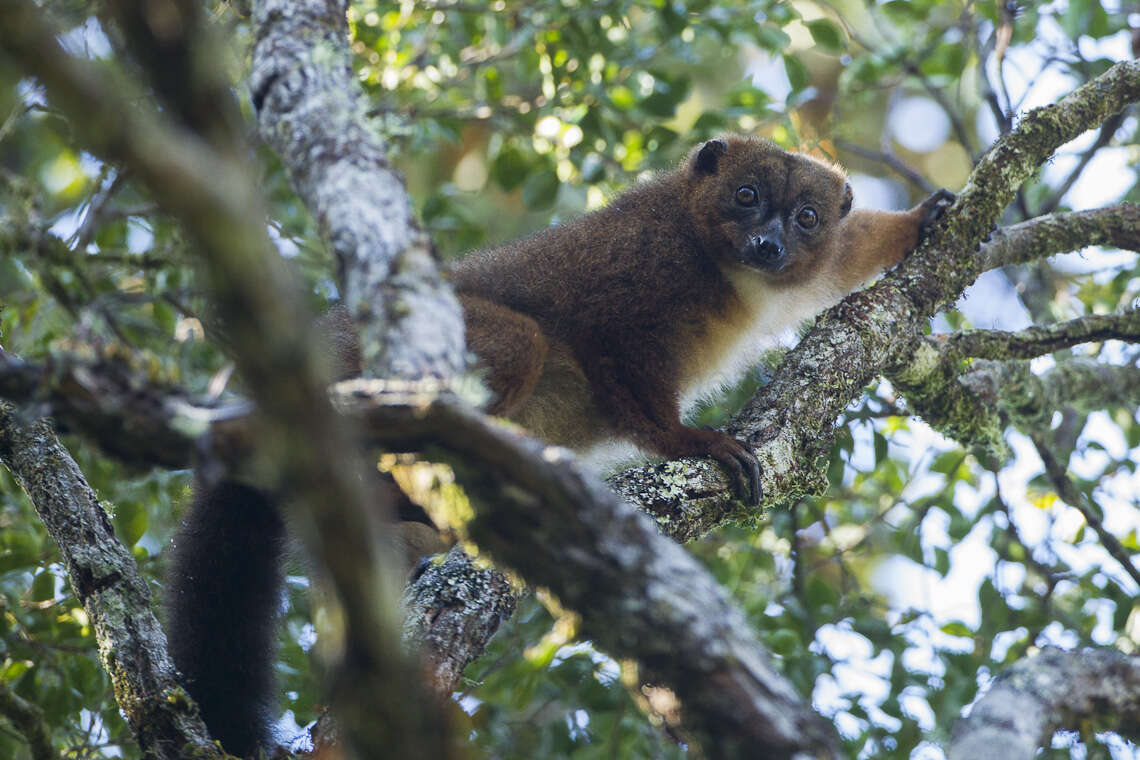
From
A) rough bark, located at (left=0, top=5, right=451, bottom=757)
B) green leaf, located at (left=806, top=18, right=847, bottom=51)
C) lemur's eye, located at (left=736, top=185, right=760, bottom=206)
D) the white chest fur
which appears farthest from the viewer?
green leaf, located at (left=806, top=18, right=847, bottom=51)

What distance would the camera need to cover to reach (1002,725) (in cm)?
194

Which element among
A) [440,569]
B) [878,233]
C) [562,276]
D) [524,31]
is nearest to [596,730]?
[440,569]

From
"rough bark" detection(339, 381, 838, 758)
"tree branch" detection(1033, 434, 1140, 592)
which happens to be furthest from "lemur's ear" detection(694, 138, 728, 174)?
"rough bark" detection(339, 381, 838, 758)

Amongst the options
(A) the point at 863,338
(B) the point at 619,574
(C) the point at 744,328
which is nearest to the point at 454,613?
(B) the point at 619,574

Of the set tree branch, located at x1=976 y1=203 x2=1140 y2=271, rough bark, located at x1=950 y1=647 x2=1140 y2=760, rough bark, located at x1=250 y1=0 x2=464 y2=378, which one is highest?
rough bark, located at x1=250 y1=0 x2=464 y2=378

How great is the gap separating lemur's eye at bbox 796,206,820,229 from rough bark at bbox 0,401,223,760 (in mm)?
4095

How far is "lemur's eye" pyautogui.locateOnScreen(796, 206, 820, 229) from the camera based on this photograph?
229 inches

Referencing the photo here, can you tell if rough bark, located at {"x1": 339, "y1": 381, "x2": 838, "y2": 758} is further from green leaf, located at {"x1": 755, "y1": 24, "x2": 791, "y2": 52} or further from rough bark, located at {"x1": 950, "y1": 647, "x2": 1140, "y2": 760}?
green leaf, located at {"x1": 755, "y1": 24, "x2": 791, "y2": 52}

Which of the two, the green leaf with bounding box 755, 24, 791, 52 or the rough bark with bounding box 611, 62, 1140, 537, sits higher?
the green leaf with bounding box 755, 24, 791, 52

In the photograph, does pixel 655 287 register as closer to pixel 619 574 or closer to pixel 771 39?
pixel 771 39

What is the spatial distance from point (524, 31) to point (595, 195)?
1153 millimetres

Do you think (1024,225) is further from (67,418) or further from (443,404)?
(67,418)

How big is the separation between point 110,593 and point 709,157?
13.6 ft

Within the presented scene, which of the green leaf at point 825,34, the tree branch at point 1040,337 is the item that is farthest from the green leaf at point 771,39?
the tree branch at point 1040,337
